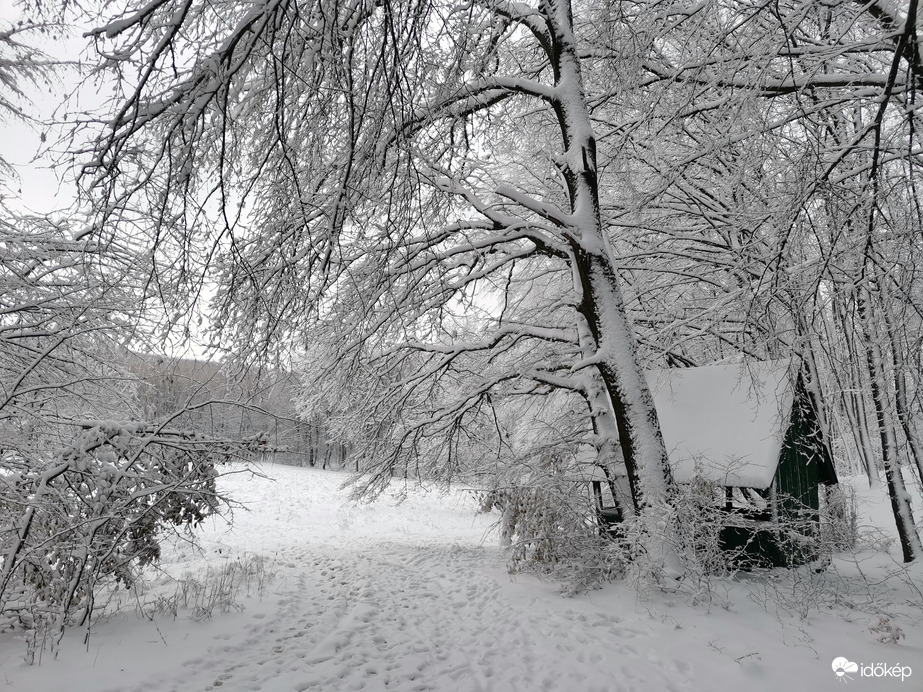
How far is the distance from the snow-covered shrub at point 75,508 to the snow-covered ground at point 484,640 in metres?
0.37

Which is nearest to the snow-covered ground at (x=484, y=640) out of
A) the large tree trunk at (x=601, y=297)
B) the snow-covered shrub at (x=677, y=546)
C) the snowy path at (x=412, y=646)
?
the snowy path at (x=412, y=646)

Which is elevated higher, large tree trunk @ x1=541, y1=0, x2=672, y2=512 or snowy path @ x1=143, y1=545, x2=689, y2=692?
large tree trunk @ x1=541, y1=0, x2=672, y2=512

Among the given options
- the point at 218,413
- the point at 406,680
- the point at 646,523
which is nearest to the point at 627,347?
the point at 646,523

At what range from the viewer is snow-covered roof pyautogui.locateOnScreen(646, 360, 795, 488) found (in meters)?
7.23

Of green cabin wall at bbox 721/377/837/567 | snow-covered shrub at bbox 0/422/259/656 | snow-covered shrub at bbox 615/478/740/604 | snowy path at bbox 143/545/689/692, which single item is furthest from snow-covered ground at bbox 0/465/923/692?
green cabin wall at bbox 721/377/837/567

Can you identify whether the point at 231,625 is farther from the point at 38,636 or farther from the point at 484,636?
the point at 484,636

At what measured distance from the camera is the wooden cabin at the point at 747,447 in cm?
709

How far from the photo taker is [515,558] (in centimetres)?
789

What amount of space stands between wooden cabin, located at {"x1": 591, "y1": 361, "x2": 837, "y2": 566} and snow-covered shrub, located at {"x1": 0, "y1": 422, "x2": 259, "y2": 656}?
5730 millimetres

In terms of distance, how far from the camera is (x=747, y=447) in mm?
7703

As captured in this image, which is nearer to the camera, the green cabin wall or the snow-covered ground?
the snow-covered ground

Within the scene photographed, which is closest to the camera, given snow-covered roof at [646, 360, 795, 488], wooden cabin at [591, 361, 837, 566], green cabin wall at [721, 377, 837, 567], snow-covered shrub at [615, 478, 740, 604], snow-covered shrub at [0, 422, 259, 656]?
snow-covered shrub at [0, 422, 259, 656]

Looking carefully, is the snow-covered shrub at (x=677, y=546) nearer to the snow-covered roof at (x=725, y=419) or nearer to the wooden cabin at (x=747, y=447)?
the wooden cabin at (x=747, y=447)

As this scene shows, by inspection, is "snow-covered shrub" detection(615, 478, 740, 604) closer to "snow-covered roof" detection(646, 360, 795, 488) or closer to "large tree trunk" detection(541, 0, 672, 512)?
"large tree trunk" detection(541, 0, 672, 512)
